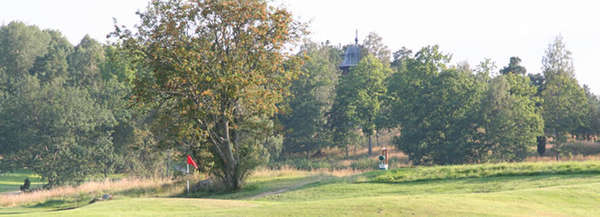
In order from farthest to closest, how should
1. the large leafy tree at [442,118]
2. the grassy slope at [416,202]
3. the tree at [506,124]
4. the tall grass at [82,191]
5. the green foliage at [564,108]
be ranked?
the green foliage at [564,108] → the large leafy tree at [442,118] → the tree at [506,124] → the tall grass at [82,191] → the grassy slope at [416,202]

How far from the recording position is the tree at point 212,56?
27.0m

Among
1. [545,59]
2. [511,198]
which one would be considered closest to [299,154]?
[545,59]

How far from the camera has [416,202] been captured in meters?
14.1

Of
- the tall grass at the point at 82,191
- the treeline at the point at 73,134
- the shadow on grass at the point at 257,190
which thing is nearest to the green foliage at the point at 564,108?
the shadow on grass at the point at 257,190

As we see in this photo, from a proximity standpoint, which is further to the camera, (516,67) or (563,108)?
(516,67)

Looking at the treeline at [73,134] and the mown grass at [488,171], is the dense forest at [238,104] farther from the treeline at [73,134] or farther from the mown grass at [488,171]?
the mown grass at [488,171]

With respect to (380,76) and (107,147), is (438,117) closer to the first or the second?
(380,76)

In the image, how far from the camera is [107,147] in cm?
5072

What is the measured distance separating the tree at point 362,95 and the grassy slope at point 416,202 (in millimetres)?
36630

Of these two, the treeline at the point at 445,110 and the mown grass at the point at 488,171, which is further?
the treeline at the point at 445,110

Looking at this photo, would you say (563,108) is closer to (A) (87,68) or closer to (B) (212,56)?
(B) (212,56)

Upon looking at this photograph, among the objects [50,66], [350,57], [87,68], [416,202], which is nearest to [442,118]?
[416,202]

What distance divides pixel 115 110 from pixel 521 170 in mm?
40998

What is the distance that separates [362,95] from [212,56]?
37531 mm
